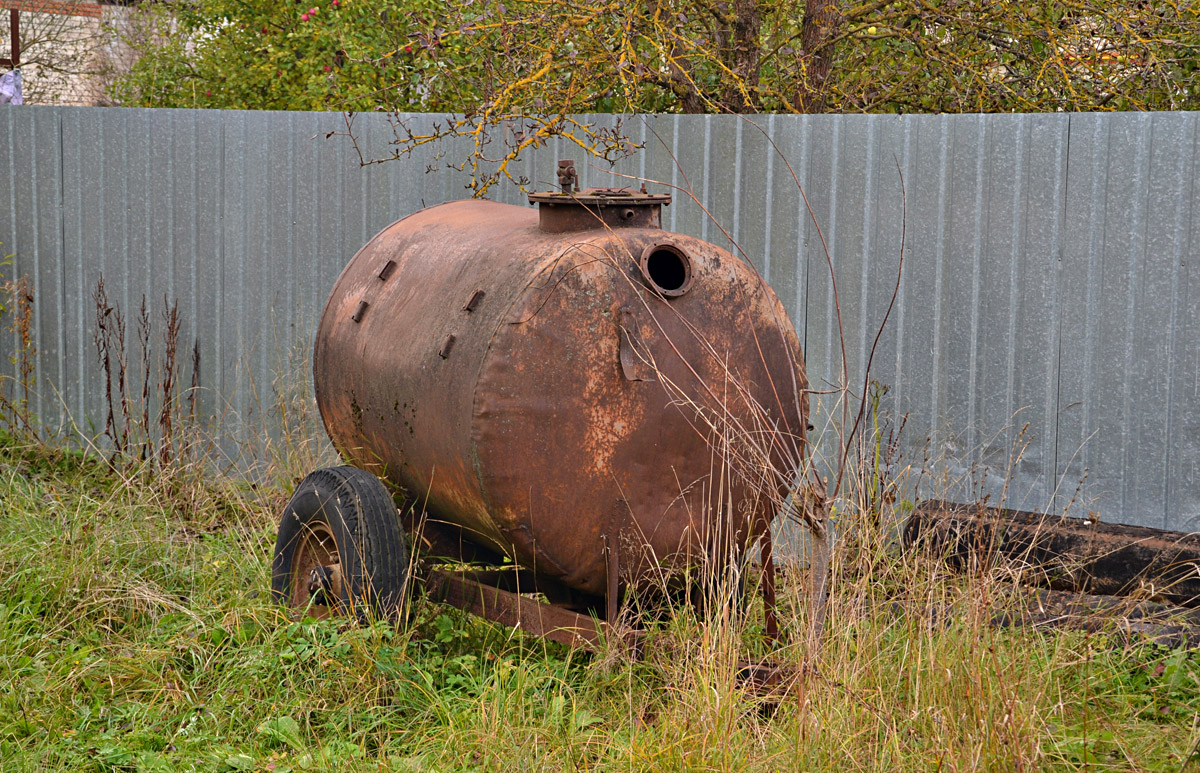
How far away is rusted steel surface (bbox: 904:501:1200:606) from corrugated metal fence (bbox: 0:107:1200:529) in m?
0.21

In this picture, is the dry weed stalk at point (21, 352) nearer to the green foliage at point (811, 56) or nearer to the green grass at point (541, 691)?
the green foliage at point (811, 56)

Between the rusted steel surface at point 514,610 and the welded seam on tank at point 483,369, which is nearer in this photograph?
the welded seam on tank at point 483,369

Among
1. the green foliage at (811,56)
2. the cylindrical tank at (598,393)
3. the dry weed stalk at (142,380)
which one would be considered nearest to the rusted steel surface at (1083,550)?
the cylindrical tank at (598,393)

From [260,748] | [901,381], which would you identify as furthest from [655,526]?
[901,381]

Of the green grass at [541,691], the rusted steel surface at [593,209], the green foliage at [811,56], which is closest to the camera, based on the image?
the green grass at [541,691]

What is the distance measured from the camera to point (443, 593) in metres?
4.24

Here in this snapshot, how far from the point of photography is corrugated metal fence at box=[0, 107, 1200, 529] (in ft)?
15.6

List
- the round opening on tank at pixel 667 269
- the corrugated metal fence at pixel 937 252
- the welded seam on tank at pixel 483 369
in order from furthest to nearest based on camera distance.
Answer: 1. the corrugated metal fence at pixel 937 252
2. the round opening on tank at pixel 667 269
3. the welded seam on tank at pixel 483 369

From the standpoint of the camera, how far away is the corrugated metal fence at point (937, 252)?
15.6 feet

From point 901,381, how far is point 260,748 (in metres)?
3.14

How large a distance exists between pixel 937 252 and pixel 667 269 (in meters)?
1.78

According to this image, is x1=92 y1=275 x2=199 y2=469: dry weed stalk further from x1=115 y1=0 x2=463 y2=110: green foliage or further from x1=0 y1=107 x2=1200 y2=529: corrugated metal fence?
x1=115 y1=0 x2=463 y2=110: green foliage

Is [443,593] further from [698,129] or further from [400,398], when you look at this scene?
[698,129]

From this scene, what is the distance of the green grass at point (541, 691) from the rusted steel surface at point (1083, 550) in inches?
9.1
